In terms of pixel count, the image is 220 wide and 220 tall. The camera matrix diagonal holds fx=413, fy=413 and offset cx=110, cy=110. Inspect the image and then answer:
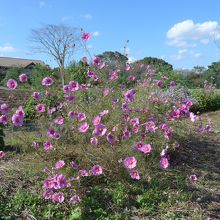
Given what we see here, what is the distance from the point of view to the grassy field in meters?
3.67

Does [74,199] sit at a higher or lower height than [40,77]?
lower

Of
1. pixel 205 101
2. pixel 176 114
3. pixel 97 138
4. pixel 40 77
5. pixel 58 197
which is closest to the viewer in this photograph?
pixel 58 197

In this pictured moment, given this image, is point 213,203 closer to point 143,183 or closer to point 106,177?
point 143,183

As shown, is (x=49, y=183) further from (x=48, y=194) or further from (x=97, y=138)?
(x=97, y=138)

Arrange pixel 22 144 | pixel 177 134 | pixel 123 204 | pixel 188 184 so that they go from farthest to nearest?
pixel 177 134 < pixel 22 144 < pixel 188 184 < pixel 123 204

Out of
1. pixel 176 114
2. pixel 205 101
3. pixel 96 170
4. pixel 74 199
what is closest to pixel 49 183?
pixel 74 199

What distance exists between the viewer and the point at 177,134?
5.68 meters

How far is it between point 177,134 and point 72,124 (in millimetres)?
1649

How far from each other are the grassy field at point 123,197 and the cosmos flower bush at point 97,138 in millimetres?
128

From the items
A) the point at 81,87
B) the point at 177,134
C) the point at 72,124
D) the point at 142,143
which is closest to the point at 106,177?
the point at 142,143

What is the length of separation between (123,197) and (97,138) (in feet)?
2.36

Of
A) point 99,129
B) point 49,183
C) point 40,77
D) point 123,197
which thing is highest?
point 40,77

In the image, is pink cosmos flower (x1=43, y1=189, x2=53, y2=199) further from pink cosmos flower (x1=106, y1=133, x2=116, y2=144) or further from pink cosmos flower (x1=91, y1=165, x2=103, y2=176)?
pink cosmos flower (x1=106, y1=133, x2=116, y2=144)

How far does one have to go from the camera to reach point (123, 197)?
12.8 ft
